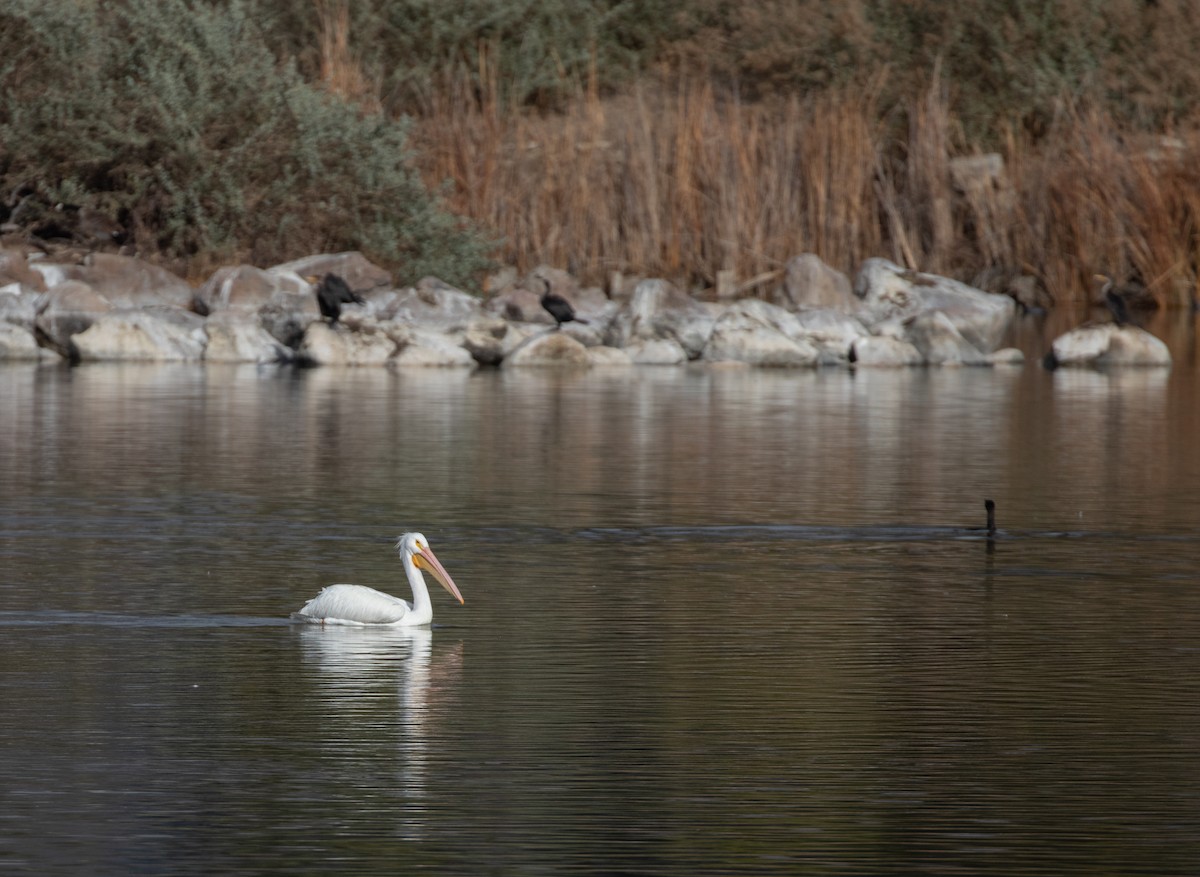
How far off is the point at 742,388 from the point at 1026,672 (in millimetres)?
14146

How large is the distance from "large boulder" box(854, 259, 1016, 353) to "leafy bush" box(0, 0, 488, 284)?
472cm

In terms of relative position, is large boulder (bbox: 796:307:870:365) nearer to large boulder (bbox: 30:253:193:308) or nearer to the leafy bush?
the leafy bush

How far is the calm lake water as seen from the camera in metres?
5.69

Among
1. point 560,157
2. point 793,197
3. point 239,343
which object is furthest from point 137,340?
point 793,197

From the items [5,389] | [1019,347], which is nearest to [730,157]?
[1019,347]

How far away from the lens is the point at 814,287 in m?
28.7

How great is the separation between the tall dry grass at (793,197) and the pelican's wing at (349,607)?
→ 22.0 metres

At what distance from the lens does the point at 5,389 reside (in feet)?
65.7

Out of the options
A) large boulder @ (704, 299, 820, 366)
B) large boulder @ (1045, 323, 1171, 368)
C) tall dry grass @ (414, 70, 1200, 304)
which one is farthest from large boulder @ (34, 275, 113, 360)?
large boulder @ (1045, 323, 1171, 368)

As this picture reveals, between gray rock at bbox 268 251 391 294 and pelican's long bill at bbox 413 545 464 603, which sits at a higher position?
gray rock at bbox 268 251 391 294

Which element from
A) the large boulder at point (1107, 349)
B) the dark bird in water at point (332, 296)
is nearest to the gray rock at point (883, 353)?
the large boulder at point (1107, 349)

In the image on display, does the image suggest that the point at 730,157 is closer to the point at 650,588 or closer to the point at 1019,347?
the point at 1019,347

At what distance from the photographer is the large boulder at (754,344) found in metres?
25.1

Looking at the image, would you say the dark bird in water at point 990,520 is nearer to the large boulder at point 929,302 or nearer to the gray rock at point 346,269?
the large boulder at point 929,302
